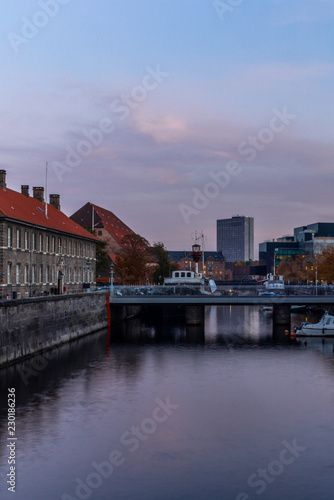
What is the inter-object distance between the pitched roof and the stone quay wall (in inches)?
458

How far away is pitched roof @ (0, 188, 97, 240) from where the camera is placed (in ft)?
241

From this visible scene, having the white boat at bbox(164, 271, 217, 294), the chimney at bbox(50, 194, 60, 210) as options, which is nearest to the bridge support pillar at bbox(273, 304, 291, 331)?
the white boat at bbox(164, 271, 217, 294)

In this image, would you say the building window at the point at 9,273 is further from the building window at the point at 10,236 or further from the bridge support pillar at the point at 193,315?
the bridge support pillar at the point at 193,315

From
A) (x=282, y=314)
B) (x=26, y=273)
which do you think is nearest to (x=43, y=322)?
(x=26, y=273)

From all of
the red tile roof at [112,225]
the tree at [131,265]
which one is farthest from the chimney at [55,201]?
the red tile roof at [112,225]

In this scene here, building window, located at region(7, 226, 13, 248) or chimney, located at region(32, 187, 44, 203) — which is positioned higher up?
chimney, located at region(32, 187, 44, 203)

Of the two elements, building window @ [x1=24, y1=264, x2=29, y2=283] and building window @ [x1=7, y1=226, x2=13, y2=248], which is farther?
building window @ [x1=24, y1=264, x2=29, y2=283]

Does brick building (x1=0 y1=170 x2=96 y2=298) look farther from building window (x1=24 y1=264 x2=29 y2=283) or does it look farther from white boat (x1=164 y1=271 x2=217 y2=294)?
white boat (x1=164 y1=271 x2=217 y2=294)

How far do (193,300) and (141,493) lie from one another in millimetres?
60556

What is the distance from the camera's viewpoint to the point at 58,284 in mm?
90688

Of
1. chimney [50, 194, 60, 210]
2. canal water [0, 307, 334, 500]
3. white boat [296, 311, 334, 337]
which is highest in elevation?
chimney [50, 194, 60, 210]

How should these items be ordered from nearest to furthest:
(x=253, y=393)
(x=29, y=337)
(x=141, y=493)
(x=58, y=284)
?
1. (x=141, y=493)
2. (x=253, y=393)
3. (x=29, y=337)
4. (x=58, y=284)

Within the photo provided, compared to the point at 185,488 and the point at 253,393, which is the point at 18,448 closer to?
the point at 185,488

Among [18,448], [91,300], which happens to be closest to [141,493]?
[18,448]
